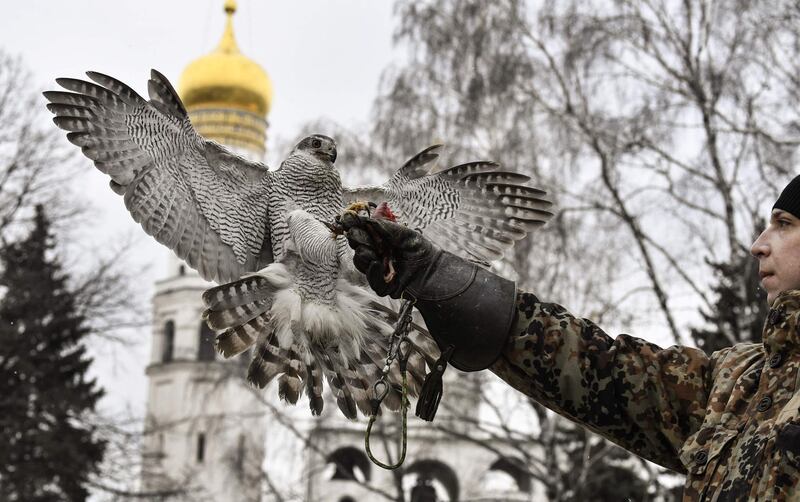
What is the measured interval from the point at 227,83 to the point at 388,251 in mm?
31613

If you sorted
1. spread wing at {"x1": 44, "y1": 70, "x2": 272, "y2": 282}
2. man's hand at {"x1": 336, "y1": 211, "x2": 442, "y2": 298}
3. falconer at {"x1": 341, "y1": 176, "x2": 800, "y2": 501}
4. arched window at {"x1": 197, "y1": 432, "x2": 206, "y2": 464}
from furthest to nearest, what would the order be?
arched window at {"x1": 197, "y1": 432, "x2": 206, "y2": 464}, spread wing at {"x1": 44, "y1": 70, "x2": 272, "y2": 282}, man's hand at {"x1": 336, "y1": 211, "x2": 442, "y2": 298}, falconer at {"x1": 341, "y1": 176, "x2": 800, "y2": 501}

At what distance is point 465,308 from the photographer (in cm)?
306

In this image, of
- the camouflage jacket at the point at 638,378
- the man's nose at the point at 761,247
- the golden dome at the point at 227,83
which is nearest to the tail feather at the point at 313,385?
the camouflage jacket at the point at 638,378

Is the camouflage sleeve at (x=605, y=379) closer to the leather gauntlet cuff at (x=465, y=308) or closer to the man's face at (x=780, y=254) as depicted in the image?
the leather gauntlet cuff at (x=465, y=308)

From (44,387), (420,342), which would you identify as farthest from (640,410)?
(44,387)

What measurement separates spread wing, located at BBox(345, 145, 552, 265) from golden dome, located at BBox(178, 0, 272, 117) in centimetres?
2922

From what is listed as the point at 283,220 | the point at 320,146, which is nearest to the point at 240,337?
the point at 283,220

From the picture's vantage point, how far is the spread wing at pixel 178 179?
171 inches

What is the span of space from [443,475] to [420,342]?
1440 inches

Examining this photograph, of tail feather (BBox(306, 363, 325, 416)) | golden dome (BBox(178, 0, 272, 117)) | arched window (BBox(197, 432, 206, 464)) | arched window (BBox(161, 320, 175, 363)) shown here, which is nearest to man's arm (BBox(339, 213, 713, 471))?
tail feather (BBox(306, 363, 325, 416))

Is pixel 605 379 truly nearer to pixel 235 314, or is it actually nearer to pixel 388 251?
pixel 388 251

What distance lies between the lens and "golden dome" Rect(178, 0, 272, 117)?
34.0 meters

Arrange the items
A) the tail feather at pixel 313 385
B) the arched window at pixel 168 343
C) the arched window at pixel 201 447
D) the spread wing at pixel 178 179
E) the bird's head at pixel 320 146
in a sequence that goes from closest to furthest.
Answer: the tail feather at pixel 313 385 < the spread wing at pixel 178 179 < the bird's head at pixel 320 146 < the arched window at pixel 201 447 < the arched window at pixel 168 343

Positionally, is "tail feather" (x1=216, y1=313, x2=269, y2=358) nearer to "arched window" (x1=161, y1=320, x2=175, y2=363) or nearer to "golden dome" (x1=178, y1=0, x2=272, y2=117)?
"golden dome" (x1=178, y1=0, x2=272, y2=117)
